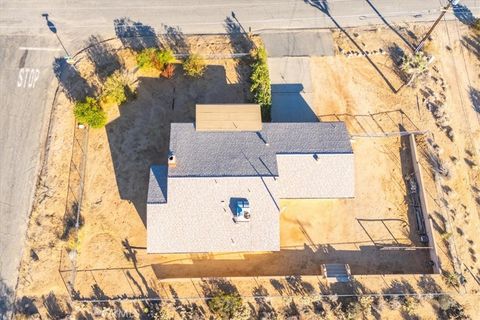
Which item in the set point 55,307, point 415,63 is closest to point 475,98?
point 415,63

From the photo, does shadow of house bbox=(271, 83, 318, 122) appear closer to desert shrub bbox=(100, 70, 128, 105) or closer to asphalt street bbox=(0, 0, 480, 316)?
asphalt street bbox=(0, 0, 480, 316)

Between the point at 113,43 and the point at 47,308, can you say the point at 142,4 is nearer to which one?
the point at 113,43

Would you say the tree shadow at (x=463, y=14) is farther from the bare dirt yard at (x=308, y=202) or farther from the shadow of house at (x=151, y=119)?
the shadow of house at (x=151, y=119)

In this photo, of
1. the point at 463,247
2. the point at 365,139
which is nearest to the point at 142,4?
the point at 365,139

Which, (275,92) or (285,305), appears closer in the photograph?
(285,305)

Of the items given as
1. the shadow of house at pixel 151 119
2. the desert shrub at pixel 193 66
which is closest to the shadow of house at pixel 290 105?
the shadow of house at pixel 151 119
